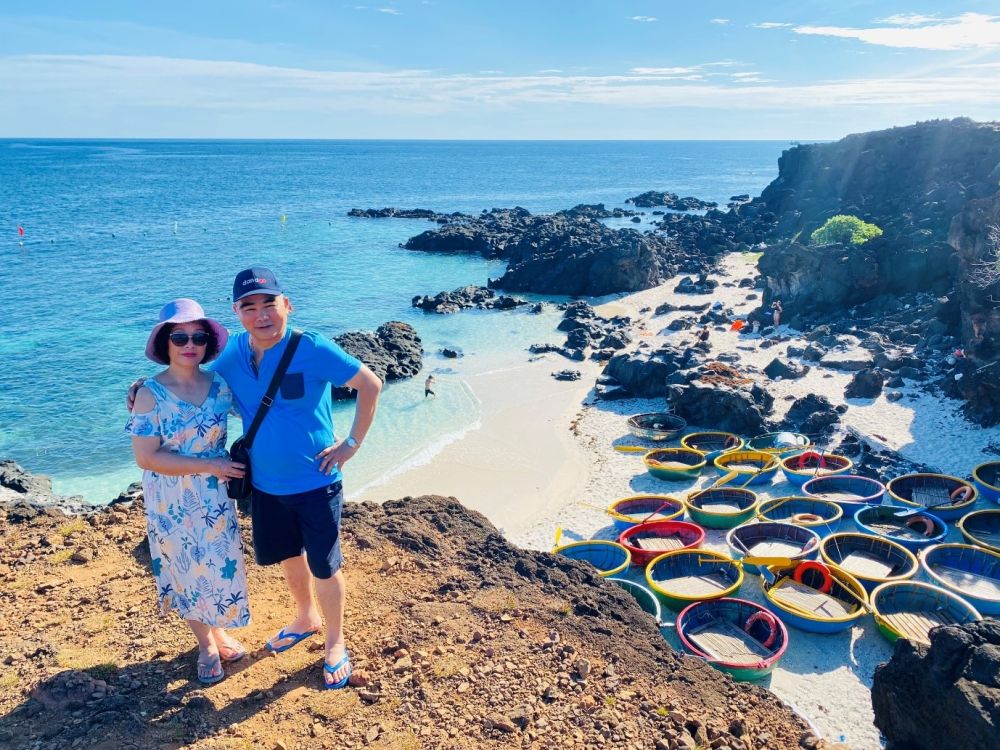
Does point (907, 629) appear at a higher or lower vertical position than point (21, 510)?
lower

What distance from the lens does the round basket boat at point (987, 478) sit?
14.7 m

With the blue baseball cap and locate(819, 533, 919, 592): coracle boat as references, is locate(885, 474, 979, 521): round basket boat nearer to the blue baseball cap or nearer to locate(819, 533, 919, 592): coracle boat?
locate(819, 533, 919, 592): coracle boat

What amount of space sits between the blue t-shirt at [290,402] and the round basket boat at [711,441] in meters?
15.1

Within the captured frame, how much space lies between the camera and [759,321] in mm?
30672

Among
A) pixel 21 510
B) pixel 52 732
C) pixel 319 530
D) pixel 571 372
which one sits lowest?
pixel 571 372

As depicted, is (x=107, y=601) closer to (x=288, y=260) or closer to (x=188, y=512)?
(x=188, y=512)

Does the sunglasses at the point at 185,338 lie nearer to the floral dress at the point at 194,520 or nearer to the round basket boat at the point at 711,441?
the floral dress at the point at 194,520

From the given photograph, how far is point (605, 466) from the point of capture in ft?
61.9

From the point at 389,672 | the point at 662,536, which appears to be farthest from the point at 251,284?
the point at 662,536

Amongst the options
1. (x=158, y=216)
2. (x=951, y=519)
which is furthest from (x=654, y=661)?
(x=158, y=216)

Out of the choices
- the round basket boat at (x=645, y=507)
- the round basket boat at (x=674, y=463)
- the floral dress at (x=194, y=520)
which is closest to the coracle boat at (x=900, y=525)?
the round basket boat at (x=645, y=507)

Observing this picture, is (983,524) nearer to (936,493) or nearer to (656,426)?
(936,493)

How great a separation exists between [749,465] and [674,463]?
193 centimetres

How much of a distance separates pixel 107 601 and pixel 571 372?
21008 millimetres
